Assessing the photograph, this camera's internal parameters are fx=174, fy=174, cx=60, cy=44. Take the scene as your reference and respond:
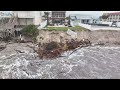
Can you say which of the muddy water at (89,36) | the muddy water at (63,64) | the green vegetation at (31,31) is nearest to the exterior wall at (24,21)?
the green vegetation at (31,31)

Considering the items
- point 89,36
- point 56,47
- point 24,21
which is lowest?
point 56,47

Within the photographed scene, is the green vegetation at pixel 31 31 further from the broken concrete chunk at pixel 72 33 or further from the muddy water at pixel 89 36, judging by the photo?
the broken concrete chunk at pixel 72 33

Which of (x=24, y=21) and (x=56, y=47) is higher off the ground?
(x=24, y=21)

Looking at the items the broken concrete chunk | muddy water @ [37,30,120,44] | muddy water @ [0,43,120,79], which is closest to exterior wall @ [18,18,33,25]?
muddy water @ [37,30,120,44]

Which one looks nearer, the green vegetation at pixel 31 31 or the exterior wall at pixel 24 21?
the green vegetation at pixel 31 31

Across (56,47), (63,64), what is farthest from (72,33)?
(63,64)

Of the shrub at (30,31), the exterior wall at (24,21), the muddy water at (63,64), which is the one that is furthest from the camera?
the exterior wall at (24,21)

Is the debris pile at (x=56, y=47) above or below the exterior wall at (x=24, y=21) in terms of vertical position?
below

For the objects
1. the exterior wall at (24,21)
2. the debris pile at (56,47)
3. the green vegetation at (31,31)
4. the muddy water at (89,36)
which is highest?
the exterior wall at (24,21)

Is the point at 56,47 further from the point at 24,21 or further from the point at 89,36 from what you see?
the point at 89,36
